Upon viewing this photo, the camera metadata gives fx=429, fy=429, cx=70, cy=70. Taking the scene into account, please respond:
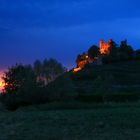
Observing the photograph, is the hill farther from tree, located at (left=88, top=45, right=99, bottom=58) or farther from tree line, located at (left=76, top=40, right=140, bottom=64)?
tree, located at (left=88, top=45, right=99, bottom=58)

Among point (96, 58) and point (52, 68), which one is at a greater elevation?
point (96, 58)

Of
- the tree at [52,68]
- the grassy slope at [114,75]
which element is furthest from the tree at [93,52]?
the grassy slope at [114,75]

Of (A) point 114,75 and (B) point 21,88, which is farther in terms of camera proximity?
(A) point 114,75

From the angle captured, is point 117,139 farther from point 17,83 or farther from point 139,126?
point 17,83

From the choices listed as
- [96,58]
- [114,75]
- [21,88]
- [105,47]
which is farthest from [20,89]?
[105,47]

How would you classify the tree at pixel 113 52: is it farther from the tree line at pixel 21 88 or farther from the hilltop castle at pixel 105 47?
the tree line at pixel 21 88

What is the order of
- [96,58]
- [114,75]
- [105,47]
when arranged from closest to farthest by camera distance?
[114,75] → [96,58] → [105,47]

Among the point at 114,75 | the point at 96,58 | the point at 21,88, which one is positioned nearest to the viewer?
the point at 21,88

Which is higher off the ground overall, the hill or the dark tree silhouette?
the dark tree silhouette

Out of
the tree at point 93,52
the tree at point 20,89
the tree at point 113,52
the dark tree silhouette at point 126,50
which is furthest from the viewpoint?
the tree at point 93,52

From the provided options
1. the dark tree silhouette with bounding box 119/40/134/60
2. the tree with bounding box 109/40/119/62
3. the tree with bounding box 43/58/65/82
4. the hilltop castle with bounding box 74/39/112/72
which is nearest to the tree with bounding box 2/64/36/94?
the tree with bounding box 43/58/65/82

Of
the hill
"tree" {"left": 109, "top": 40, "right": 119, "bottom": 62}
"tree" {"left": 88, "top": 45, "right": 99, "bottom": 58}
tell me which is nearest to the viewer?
the hill

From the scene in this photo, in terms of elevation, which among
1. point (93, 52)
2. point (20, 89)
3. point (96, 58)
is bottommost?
point (20, 89)

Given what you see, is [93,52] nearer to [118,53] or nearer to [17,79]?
[118,53]
